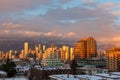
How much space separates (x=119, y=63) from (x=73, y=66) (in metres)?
46.4

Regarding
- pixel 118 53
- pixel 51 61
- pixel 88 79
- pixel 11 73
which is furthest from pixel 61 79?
pixel 118 53

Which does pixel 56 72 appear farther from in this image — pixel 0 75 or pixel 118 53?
pixel 118 53

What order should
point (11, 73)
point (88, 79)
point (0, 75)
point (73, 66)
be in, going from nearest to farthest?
1. point (88, 79)
2. point (0, 75)
3. point (11, 73)
4. point (73, 66)

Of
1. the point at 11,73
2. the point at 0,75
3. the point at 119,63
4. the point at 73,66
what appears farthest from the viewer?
the point at 119,63

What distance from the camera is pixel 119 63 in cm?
16875

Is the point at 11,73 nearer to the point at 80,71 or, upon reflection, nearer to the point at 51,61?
the point at 80,71

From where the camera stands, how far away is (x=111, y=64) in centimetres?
17175

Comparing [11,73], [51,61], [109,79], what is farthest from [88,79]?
[51,61]

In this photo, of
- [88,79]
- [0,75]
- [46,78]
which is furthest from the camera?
[46,78]

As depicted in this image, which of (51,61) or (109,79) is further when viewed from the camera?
(51,61)

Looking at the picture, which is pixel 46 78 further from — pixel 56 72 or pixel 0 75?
pixel 0 75

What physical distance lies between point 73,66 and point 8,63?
31181mm

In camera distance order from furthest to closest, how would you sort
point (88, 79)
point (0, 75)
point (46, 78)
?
point (46, 78) → point (0, 75) → point (88, 79)

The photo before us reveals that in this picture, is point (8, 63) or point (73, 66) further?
point (73, 66)
